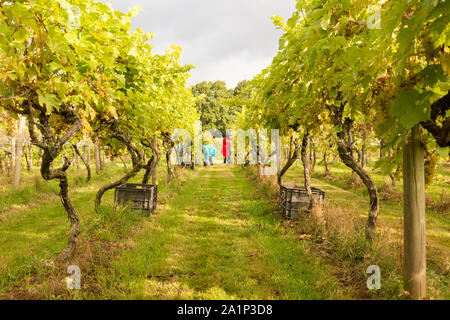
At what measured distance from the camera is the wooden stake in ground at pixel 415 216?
244 centimetres

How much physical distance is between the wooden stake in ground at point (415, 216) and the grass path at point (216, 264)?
3.07 ft

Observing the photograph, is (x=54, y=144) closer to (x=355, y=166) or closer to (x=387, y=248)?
(x=355, y=166)

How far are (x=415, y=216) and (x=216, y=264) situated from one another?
9.89 feet

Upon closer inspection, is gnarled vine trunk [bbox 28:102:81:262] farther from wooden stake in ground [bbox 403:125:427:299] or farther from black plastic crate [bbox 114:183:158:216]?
wooden stake in ground [bbox 403:125:427:299]

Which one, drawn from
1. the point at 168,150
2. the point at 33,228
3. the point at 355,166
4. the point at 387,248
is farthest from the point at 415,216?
the point at 168,150

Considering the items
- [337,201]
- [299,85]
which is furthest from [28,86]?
[337,201]

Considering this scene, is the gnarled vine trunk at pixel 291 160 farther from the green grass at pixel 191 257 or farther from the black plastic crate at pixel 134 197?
the black plastic crate at pixel 134 197

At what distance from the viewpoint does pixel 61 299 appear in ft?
9.75

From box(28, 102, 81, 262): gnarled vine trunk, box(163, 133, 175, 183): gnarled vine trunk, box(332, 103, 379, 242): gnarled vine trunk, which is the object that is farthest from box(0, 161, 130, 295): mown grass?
box(332, 103, 379, 242): gnarled vine trunk

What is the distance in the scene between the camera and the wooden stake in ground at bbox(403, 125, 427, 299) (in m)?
2.44

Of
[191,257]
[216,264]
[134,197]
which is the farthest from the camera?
[134,197]

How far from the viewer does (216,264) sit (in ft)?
13.7

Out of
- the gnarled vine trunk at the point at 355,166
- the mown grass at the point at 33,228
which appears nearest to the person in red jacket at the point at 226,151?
the mown grass at the point at 33,228
